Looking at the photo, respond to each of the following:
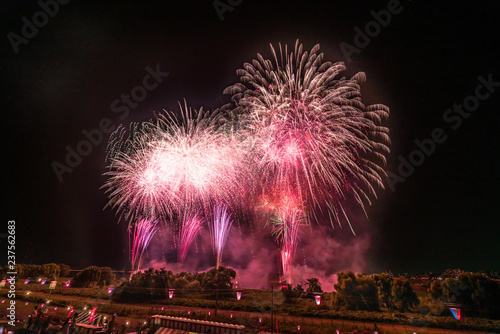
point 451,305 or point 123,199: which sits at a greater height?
point 123,199

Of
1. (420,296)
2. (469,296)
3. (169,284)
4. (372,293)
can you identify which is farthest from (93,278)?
(469,296)

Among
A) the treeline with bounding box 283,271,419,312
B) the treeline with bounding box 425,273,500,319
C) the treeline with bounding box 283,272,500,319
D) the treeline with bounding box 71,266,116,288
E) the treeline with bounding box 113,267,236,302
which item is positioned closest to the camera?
the treeline with bounding box 425,273,500,319

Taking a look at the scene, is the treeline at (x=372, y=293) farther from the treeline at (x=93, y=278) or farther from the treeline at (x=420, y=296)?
the treeline at (x=93, y=278)

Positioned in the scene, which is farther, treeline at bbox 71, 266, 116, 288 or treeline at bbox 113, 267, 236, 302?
treeline at bbox 71, 266, 116, 288

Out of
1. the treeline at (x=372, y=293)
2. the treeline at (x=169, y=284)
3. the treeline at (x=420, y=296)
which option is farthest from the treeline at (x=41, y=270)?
the treeline at (x=420, y=296)

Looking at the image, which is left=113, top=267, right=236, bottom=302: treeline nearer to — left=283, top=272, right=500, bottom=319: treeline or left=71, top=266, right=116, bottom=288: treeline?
left=71, top=266, right=116, bottom=288: treeline

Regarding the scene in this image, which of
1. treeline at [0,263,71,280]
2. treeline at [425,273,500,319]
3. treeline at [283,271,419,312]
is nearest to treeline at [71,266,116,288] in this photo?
treeline at [0,263,71,280]

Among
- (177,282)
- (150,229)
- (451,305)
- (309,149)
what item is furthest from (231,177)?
(451,305)

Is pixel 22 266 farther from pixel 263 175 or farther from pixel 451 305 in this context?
pixel 451 305
